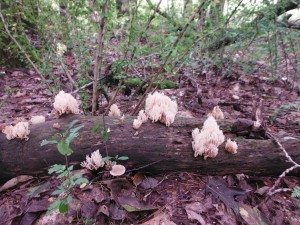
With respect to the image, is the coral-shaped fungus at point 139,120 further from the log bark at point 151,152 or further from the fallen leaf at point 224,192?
the fallen leaf at point 224,192

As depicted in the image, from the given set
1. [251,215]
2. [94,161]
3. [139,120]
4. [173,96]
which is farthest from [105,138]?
[173,96]

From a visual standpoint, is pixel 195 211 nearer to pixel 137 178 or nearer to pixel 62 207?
pixel 137 178

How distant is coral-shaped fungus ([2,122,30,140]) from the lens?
2.99 metres

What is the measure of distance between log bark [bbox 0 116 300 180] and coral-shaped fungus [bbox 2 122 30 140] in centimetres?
6

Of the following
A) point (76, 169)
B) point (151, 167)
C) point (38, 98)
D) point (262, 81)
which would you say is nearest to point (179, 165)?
point (151, 167)

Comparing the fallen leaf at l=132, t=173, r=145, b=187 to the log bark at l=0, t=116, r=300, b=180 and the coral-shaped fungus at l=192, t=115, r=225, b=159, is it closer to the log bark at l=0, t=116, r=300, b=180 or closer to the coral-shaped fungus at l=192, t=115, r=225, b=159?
the log bark at l=0, t=116, r=300, b=180

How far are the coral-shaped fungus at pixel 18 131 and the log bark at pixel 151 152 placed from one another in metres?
0.06

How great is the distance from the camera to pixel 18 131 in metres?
2.98

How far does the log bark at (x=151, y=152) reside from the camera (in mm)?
2936

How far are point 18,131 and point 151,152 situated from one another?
4.18 ft

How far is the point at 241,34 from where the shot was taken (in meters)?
4.93

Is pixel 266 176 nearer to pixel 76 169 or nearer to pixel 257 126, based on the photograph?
pixel 257 126

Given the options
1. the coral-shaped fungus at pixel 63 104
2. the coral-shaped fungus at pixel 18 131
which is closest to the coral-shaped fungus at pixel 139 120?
the coral-shaped fungus at pixel 63 104

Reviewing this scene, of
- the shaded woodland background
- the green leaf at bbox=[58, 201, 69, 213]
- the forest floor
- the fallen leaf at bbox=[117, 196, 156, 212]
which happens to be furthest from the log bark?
the green leaf at bbox=[58, 201, 69, 213]
